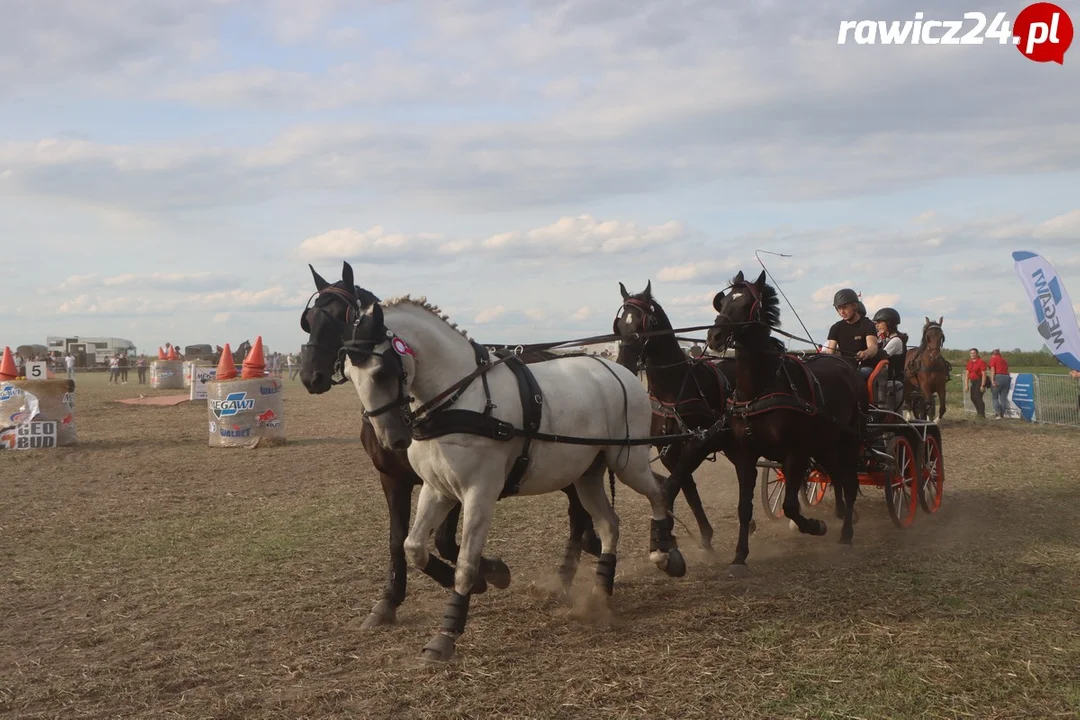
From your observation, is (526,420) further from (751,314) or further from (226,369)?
(226,369)

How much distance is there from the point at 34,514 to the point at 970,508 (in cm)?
1055

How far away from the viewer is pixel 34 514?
1002 centimetres

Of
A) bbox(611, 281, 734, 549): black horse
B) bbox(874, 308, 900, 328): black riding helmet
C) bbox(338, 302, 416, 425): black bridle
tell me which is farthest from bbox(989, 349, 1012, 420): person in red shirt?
bbox(338, 302, 416, 425): black bridle

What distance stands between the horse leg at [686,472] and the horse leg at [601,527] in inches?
35.5

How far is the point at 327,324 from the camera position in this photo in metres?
4.82

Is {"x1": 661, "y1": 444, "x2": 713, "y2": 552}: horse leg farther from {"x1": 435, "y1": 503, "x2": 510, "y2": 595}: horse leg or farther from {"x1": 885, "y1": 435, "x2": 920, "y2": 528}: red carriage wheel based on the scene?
{"x1": 885, "y1": 435, "x2": 920, "y2": 528}: red carriage wheel

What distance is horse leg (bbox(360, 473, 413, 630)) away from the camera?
5.75 metres

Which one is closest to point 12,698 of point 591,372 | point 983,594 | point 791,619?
point 591,372

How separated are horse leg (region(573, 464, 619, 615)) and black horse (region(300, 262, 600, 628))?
0.51 m

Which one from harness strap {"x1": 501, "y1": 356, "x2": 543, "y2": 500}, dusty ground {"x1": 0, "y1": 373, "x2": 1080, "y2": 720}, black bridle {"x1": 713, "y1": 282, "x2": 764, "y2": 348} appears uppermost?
black bridle {"x1": 713, "y1": 282, "x2": 764, "y2": 348}

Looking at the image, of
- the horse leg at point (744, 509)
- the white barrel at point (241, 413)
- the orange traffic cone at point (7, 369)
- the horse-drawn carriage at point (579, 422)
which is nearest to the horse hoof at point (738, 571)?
the horse leg at point (744, 509)

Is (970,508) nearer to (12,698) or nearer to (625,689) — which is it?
(625,689)

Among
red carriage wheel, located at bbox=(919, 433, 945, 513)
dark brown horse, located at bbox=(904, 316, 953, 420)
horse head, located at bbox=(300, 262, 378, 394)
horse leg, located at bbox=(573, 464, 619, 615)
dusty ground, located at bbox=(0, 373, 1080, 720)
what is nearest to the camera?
dusty ground, located at bbox=(0, 373, 1080, 720)

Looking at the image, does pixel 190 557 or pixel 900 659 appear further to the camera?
pixel 190 557
